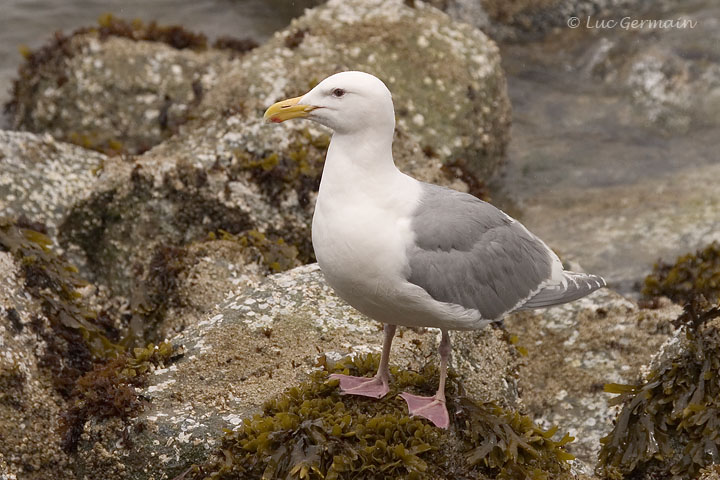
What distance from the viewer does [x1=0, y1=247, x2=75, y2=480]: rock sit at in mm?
5637

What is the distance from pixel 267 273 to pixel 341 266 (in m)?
2.56

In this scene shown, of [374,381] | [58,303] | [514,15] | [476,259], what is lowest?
[58,303]

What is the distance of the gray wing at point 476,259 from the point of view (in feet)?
16.0

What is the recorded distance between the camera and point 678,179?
11.5 metres

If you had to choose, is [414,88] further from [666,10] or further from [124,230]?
[666,10]

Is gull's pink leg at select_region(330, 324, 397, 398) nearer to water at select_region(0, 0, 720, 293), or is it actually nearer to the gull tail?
the gull tail

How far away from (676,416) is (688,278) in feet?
10.7

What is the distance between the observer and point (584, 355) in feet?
24.2

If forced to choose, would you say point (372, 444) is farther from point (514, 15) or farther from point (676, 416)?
point (514, 15)

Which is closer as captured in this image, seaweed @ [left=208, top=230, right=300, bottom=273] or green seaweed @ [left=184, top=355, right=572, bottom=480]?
green seaweed @ [left=184, top=355, right=572, bottom=480]

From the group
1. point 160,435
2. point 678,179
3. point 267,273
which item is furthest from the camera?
point 678,179

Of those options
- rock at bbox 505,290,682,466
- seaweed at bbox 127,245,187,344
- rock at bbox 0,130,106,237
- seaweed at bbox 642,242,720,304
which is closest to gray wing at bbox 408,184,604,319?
rock at bbox 505,290,682,466

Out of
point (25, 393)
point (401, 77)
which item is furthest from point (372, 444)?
point (401, 77)

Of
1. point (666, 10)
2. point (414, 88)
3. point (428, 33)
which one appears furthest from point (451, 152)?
point (666, 10)
